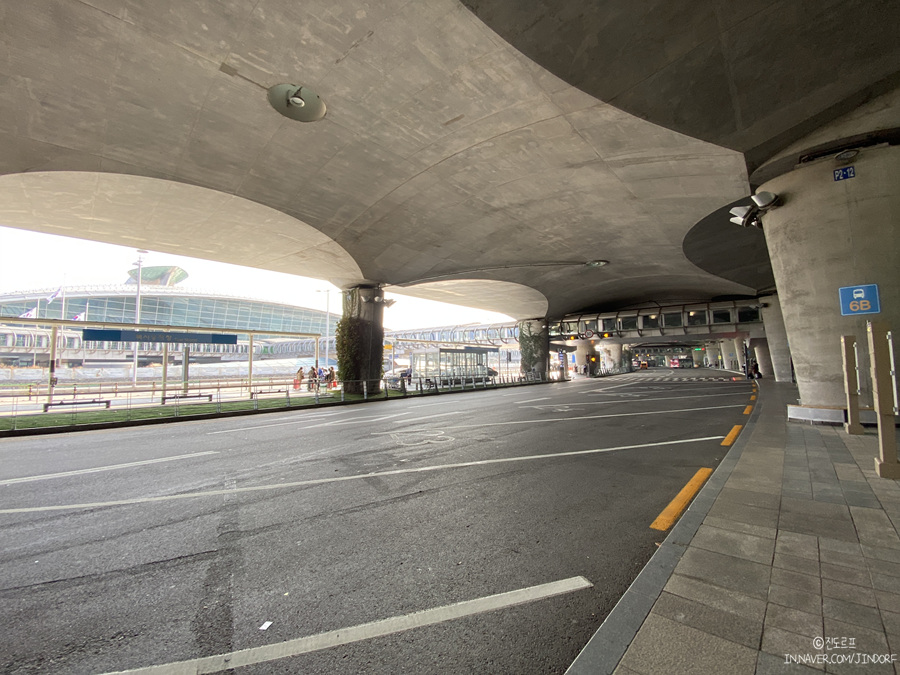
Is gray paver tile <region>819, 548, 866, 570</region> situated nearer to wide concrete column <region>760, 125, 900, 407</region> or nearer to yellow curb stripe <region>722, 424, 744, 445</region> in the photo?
yellow curb stripe <region>722, 424, 744, 445</region>

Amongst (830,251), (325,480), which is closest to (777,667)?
(325,480)

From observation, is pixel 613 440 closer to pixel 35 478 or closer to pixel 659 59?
pixel 659 59

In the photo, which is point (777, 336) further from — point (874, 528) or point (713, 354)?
point (713, 354)

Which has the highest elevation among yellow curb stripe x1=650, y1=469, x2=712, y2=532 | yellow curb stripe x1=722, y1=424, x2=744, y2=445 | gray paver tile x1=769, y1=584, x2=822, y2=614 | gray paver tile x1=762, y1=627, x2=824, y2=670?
gray paver tile x1=769, y1=584, x2=822, y2=614

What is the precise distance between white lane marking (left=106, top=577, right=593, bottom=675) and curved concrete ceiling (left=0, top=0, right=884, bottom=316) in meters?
8.39

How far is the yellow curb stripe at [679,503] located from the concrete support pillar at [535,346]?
36.3m

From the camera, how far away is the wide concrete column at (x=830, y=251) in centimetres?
795

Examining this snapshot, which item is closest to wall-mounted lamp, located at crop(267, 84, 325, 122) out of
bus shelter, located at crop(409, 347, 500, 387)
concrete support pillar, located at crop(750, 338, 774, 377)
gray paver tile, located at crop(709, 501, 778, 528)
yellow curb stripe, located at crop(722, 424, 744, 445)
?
→ gray paver tile, located at crop(709, 501, 778, 528)

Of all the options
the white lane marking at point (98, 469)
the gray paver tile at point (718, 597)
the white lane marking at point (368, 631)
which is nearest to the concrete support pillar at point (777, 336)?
the gray paver tile at point (718, 597)

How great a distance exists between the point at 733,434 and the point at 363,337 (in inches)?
738

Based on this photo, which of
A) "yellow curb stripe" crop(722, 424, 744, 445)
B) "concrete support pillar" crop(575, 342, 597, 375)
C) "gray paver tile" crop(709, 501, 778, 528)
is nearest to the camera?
"gray paver tile" crop(709, 501, 778, 528)

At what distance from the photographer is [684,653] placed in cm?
210

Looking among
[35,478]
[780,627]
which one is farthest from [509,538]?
[35,478]

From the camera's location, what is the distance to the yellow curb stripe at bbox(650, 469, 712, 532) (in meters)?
3.99
